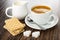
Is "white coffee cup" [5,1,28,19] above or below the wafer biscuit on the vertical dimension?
above

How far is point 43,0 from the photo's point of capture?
36.3 inches

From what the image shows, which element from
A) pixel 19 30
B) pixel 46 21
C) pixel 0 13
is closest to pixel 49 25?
pixel 46 21

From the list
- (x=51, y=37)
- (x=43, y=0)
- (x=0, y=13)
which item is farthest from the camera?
(x=43, y=0)

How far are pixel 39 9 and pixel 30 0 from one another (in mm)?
259

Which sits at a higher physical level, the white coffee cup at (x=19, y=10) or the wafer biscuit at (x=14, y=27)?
the white coffee cup at (x=19, y=10)

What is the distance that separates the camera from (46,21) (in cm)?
64

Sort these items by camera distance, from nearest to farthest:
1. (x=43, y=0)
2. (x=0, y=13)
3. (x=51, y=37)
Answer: (x=51, y=37) < (x=0, y=13) < (x=43, y=0)

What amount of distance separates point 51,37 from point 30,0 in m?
0.40

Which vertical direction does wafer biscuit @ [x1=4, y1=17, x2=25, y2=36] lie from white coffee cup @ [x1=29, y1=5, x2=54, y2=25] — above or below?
below

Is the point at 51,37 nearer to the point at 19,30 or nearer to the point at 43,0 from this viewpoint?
the point at 19,30

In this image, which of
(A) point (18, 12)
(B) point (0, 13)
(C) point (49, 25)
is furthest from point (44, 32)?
(B) point (0, 13)

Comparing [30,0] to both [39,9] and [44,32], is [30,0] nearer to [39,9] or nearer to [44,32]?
[39,9]

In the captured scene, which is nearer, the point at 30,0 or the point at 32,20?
the point at 32,20

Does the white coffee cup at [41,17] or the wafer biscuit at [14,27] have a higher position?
the white coffee cup at [41,17]
